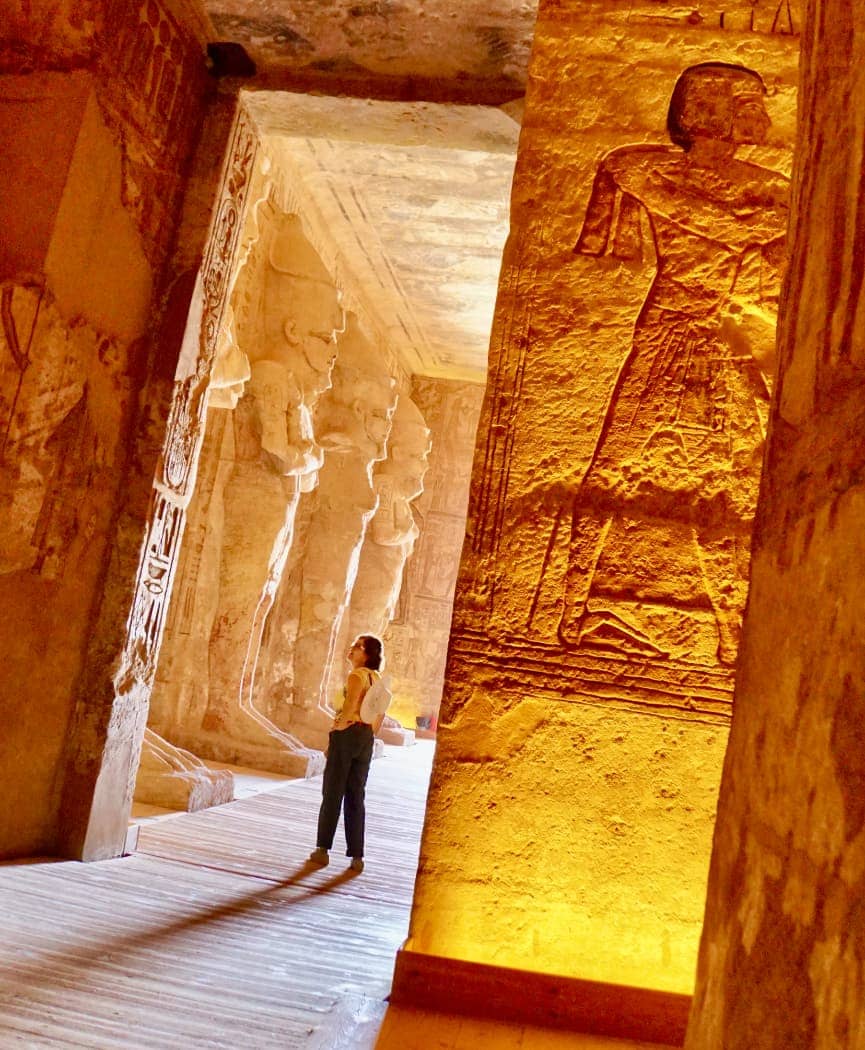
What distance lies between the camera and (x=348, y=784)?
198 inches

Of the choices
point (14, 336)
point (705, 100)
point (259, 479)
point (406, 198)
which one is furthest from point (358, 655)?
point (406, 198)

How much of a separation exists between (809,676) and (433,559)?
14.5 metres

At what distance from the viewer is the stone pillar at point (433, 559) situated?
14.9 m

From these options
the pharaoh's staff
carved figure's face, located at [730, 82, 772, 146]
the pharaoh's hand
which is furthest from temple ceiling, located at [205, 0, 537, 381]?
the pharaoh's hand

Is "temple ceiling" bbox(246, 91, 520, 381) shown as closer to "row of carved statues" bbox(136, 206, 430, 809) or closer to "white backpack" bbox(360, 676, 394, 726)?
"row of carved statues" bbox(136, 206, 430, 809)

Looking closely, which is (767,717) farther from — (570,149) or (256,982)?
(570,149)

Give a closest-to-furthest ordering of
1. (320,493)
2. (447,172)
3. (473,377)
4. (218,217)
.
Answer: (218,217) < (447,172) < (320,493) < (473,377)

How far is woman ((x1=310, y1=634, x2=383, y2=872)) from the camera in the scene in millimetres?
4918

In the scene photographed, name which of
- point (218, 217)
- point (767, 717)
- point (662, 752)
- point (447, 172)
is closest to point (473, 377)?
point (447, 172)

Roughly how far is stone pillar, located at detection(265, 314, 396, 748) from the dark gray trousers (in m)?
4.69

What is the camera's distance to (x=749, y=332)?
128 inches

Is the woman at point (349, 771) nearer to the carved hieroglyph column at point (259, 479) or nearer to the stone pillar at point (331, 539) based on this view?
Answer: the carved hieroglyph column at point (259, 479)

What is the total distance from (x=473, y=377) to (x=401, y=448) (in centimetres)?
274

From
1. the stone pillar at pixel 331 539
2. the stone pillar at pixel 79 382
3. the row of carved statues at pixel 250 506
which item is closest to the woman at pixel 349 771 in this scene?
the stone pillar at pixel 79 382
